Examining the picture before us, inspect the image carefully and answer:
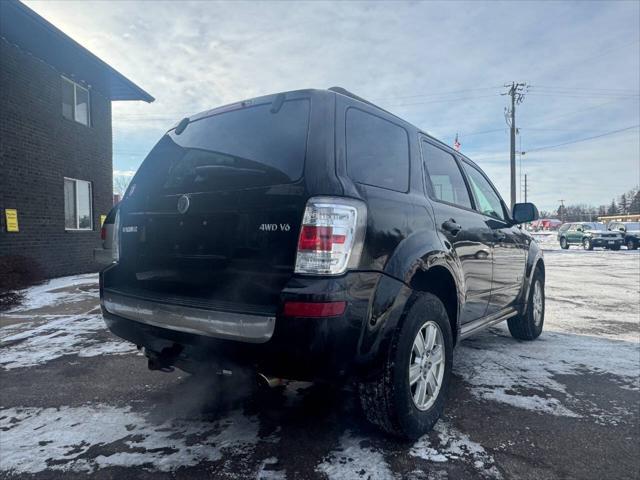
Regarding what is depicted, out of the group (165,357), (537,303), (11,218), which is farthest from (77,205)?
(537,303)

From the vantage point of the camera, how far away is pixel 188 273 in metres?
2.38

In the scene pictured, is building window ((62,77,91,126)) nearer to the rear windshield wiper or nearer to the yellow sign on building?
the yellow sign on building

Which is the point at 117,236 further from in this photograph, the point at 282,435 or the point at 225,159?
the point at 282,435

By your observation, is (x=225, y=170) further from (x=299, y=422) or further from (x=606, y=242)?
(x=606, y=242)

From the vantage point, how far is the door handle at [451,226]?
2.96m

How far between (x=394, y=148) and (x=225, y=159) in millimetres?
1076

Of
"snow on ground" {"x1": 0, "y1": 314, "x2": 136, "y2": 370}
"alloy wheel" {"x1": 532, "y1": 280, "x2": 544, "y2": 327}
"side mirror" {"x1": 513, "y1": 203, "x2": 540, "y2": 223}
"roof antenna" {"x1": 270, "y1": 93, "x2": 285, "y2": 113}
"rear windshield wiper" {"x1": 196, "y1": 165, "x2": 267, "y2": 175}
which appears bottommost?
"snow on ground" {"x1": 0, "y1": 314, "x2": 136, "y2": 370}

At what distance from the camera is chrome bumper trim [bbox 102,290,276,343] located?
2.00m

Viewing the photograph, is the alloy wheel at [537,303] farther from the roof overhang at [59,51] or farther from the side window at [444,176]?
the roof overhang at [59,51]

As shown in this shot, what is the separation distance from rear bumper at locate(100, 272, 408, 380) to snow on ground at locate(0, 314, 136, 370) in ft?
8.59

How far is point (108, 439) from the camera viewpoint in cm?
253

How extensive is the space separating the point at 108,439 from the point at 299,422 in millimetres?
1132

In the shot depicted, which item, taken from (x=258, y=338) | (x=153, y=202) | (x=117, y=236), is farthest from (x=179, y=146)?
(x=258, y=338)

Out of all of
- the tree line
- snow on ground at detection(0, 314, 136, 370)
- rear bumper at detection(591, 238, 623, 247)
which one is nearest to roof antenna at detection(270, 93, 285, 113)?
snow on ground at detection(0, 314, 136, 370)
